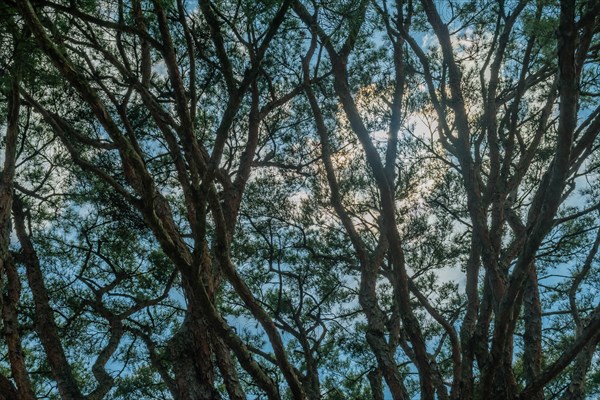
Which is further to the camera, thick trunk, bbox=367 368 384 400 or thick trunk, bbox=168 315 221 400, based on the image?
thick trunk, bbox=367 368 384 400

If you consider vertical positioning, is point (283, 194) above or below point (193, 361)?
→ above

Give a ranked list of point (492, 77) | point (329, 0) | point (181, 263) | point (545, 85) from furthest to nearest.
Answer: point (545, 85), point (492, 77), point (329, 0), point (181, 263)

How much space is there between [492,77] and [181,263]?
10.6 ft

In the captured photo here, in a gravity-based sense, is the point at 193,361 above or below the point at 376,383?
above

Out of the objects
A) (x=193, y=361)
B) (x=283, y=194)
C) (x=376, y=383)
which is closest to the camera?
(x=193, y=361)

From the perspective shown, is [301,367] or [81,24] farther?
[301,367]

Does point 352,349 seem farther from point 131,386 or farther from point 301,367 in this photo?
point 131,386

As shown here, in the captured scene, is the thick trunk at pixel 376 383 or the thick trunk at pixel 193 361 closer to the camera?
the thick trunk at pixel 193 361

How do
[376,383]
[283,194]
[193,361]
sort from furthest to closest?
[283,194], [376,383], [193,361]

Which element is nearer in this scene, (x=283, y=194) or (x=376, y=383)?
(x=376, y=383)

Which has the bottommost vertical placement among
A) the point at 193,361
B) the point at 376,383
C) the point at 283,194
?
the point at 376,383

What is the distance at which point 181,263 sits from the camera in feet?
8.59

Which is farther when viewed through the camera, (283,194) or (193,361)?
(283,194)

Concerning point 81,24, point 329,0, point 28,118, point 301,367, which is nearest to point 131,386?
point 301,367
